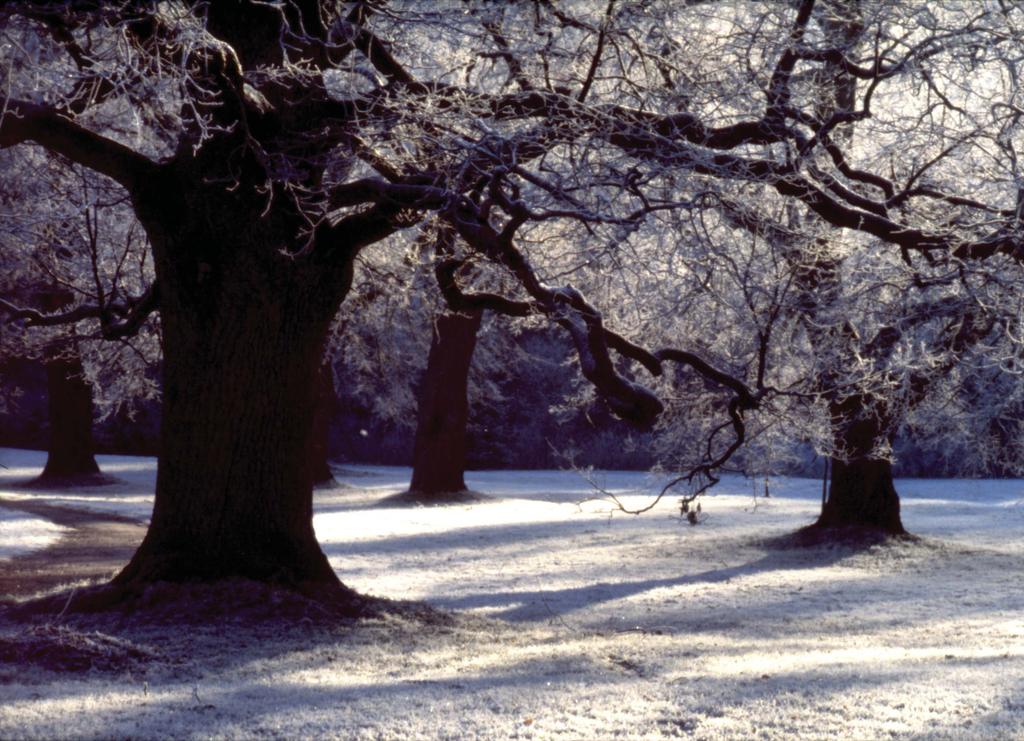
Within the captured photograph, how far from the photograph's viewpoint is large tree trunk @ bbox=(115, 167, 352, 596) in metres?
8.05

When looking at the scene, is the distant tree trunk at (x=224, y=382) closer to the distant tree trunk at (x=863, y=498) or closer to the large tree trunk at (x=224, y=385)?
the large tree trunk at (x=224, y=385)

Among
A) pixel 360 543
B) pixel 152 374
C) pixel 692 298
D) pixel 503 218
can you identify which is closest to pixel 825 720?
pixel 692 298

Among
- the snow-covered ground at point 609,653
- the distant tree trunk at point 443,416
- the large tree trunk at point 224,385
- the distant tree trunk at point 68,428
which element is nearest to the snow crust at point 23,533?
the snow-covered ground at point 609,653

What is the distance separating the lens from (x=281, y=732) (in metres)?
5.31

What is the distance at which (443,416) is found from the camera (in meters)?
21.4

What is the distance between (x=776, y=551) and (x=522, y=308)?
757 centimetres

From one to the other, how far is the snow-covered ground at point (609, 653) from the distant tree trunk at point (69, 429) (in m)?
9.17

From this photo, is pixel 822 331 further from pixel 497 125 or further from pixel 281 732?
pixel 281 732

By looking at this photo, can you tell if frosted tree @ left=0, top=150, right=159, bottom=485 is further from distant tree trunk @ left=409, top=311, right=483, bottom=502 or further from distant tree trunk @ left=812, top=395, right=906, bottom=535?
distant tree trunk @ left=812, top=395, right=906, bottom=535

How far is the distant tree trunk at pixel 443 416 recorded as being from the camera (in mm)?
21406

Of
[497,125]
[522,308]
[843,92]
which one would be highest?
[843,92]

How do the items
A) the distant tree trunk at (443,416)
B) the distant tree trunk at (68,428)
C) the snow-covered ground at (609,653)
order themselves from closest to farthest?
1. the snow-covered ground at (609,653)
2. the distant tree trunk at (443,416)
3. the distant tree trunk at (68,428)

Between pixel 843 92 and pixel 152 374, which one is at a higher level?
pixel 843 92

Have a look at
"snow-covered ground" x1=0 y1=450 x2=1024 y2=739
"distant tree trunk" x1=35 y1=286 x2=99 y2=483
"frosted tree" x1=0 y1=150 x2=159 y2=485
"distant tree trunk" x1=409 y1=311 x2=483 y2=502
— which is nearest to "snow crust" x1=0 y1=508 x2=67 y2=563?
"frosted tree" x1=0 y1=150 x2=159 y2=485
